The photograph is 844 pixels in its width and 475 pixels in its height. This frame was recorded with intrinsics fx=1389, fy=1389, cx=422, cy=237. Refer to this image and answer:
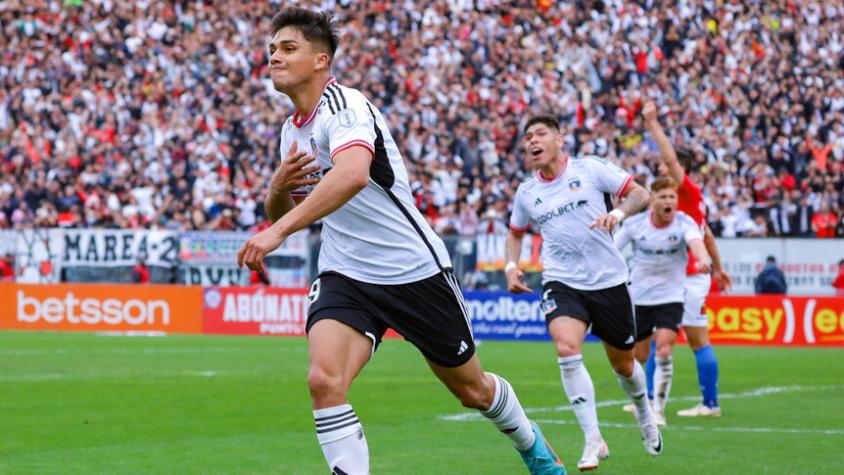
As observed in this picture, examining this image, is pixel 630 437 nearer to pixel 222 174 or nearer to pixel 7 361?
pixel 7 361

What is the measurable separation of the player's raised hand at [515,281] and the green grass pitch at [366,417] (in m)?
1.25

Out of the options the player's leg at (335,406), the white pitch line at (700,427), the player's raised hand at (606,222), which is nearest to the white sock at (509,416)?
the player's leg at (335,406)

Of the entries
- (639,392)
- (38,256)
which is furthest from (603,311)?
(38,256)

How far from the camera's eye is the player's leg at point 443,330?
697cm

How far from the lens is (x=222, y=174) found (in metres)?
34.2

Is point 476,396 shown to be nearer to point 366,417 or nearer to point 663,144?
point 663,144

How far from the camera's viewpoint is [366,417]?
13.5m

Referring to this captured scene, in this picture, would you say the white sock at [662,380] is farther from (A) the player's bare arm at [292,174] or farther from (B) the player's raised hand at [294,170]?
(B) the player's raised hand at [294,170]

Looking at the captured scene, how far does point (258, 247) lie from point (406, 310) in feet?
4.07

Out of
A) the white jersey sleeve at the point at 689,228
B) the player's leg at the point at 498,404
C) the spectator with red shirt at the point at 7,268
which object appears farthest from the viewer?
the spectator with red shirt at the point at 7,268

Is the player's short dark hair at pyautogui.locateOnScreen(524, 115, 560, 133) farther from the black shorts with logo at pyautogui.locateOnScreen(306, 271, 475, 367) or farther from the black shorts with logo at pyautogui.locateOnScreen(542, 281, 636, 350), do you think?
the black shorts with logo at pyautogui.locateOnScreen(306, 271, 475, 367)

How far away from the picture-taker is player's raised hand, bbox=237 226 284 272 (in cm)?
593

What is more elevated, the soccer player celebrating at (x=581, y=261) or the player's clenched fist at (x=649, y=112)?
the player's clenched fist at (x=649, y=112)

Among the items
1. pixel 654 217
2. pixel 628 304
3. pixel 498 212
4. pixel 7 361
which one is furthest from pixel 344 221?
pixel 498 212
